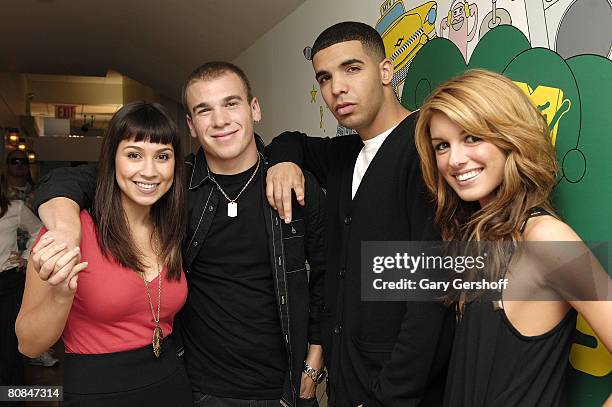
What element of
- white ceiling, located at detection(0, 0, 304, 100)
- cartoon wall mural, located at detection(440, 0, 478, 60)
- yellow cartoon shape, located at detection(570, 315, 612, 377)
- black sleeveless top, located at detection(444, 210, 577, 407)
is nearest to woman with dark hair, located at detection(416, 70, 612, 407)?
black sleeveless top, located at detection(444, 210, 577, 407)

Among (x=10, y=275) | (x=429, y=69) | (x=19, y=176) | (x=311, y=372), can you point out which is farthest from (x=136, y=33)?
(x=311, y=372)

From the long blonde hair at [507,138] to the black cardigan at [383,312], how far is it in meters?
0.19

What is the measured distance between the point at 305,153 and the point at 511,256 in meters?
0.97

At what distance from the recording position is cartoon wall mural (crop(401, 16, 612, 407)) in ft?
3.75

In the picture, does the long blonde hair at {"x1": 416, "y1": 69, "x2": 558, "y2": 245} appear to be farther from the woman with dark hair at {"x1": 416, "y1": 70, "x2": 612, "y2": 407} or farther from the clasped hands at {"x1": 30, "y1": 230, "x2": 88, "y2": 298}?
the clasped hands at {"x1": 30, "y1": 230, "x2": 88, "y2": 298}

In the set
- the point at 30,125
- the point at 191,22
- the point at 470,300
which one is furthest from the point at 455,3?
the point at 30,125

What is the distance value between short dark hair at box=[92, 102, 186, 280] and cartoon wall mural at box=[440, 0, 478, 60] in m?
0.96

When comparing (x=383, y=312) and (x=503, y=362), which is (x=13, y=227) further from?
(x=503, y=362)

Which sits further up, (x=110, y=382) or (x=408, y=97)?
(x=408, y=97)

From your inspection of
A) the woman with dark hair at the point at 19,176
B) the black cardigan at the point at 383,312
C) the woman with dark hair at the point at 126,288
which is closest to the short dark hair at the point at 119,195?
the woman with dark hair at the point at 126,288

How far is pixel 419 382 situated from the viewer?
124cm

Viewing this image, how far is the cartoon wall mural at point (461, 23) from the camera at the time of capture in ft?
5.43

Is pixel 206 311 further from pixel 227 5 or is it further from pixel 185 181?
pixel 227 5

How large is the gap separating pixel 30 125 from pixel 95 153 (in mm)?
1555
